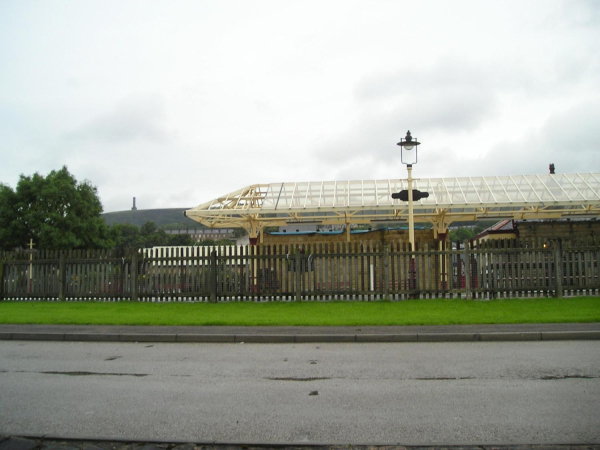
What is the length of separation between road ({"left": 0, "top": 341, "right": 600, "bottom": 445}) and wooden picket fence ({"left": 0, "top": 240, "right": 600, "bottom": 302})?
6515 millimetres

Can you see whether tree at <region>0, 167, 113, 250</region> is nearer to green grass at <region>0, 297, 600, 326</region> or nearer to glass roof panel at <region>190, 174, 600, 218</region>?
glass roof panel at <region>190, 174, 600, 218</region>

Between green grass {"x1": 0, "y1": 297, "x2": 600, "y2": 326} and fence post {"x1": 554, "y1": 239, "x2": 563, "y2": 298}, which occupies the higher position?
fence post {"x1": 554, "y1": 239, "x2": 563, "y2": 298}

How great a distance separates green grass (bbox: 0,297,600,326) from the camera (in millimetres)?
11688

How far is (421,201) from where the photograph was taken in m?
25.9

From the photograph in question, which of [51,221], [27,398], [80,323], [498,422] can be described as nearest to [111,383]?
[27,398]

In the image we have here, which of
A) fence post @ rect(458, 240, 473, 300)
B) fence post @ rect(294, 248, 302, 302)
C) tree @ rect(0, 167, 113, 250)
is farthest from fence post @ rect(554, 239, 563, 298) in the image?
tree @ rect(0, 167, 113, 250)

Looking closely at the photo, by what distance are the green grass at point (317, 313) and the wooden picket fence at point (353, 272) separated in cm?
73

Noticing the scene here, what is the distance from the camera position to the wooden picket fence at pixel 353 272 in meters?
15.8

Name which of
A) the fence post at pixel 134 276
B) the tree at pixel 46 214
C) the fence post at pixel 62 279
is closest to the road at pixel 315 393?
the fence post at pixel 134 276

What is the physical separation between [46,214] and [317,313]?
1480 inches

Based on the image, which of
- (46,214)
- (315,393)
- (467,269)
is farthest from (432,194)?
(46,214)

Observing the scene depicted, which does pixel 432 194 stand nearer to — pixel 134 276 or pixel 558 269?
pixel 558 269

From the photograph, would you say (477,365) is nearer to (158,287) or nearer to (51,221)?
(158,287)

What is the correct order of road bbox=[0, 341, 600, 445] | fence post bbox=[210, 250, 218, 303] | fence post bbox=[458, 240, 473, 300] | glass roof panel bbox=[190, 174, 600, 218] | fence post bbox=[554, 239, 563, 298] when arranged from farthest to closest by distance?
glass roof panel bbox=[190, 174, 600, 218] < fence post bbox=[210, 250, 218, 303] < fence post bbox=[458, 240, 473, 300] < fence post bbox=[554, 239, 563, 298] < road bbox=[0, 341, 600, 445]
